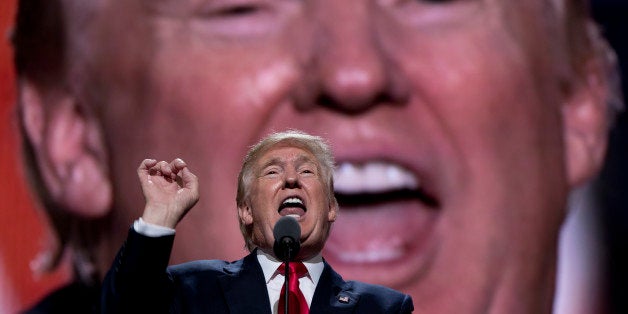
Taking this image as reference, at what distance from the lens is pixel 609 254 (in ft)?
8.25

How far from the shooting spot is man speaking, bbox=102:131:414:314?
3.68 ft

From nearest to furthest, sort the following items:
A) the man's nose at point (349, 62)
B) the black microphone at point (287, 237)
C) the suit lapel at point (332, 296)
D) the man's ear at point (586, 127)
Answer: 1. the black microphone at point (287, 237)
2. the suit lapel at point (332, 296)
3. the man's nose at point (349, 62)
4. the man's ear at point (586, 127)

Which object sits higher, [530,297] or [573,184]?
[573,184]

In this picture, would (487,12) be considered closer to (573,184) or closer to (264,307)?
(573,184)

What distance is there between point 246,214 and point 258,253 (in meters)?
0.06

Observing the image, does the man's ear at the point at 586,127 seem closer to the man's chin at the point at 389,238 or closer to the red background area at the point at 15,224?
the man's chin at the point at 389,238

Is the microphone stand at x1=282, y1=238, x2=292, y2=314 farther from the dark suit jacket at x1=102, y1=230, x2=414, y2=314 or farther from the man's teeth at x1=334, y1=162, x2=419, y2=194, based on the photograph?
the man's teeth at x1=334, y1=162, x2=419, y2=194

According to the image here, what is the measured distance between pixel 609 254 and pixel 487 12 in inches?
28.6

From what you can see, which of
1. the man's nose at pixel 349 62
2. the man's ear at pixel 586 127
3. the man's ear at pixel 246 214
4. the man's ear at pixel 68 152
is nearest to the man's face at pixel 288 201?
the man's ear at pixel 246 214

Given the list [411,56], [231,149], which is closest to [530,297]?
[411,56]

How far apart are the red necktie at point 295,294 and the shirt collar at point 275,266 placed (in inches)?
0.7

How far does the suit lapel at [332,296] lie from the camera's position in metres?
1.22

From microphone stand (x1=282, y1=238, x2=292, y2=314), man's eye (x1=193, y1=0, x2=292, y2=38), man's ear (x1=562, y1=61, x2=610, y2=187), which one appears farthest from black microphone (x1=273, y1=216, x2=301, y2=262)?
man's ear (x1=562, y1=61, x2=610, y2=187)

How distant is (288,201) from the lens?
1193mm
